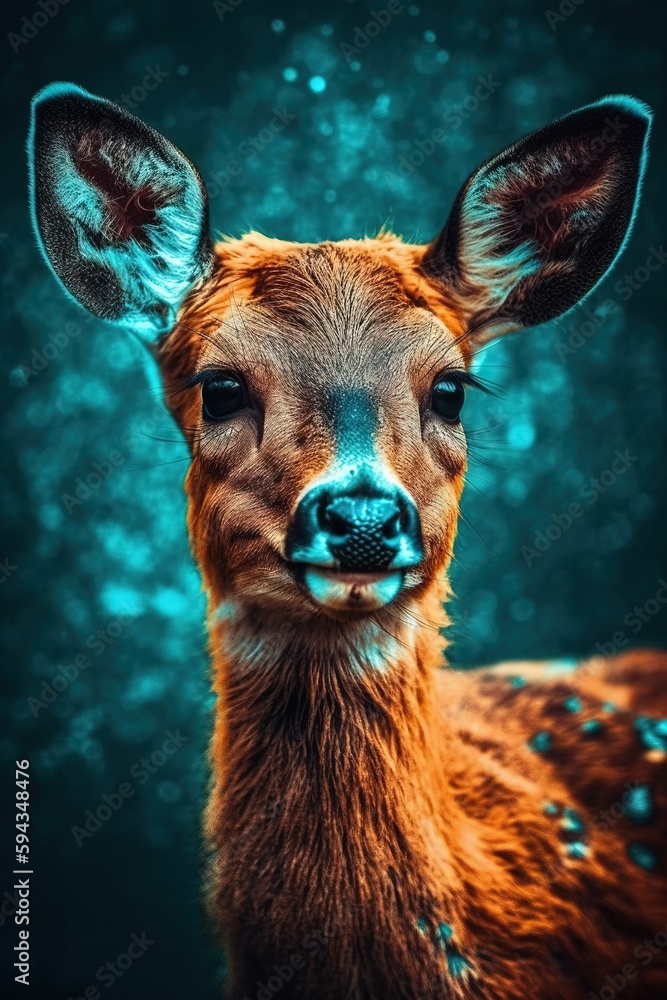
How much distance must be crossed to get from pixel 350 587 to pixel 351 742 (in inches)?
20.4

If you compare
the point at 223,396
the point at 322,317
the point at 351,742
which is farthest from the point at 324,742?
the point at 322,317

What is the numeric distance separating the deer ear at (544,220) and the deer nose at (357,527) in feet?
3.16

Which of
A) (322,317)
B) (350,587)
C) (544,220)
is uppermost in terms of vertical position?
(544,220)

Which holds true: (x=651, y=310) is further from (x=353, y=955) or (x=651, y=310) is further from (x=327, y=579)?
(x=353, y=955)

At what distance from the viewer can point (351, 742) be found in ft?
6.75

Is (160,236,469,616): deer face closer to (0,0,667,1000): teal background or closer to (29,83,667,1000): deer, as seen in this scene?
(29,83,667,1000): deer

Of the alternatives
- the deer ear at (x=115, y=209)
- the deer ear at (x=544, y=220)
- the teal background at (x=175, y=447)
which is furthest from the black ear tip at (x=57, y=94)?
the teal background at (x=175, y=447)

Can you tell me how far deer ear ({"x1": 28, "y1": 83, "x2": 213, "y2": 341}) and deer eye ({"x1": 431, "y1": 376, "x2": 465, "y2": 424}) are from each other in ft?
2.67

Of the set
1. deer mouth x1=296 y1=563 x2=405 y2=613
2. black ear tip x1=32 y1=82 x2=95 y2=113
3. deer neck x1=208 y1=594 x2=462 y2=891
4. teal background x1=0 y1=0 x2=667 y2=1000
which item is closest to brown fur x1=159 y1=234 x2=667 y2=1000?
deer neck x1=208 y1=594 x2=462 y2=891

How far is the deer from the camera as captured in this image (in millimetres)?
1965

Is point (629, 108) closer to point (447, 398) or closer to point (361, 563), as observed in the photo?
point (447, 398)

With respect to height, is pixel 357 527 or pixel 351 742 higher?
pixel 357 527

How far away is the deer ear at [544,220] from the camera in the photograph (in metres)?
2.30

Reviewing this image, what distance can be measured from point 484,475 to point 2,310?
2588 mm
